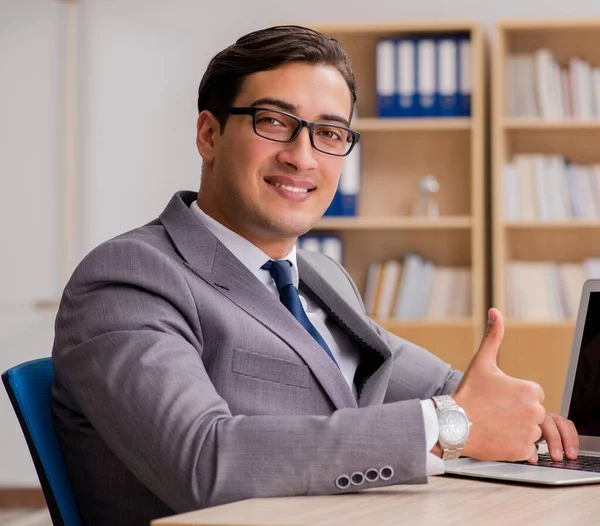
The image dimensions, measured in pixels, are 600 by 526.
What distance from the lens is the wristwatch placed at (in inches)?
A: 49.5

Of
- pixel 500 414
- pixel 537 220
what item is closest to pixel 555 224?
pixel 537 220

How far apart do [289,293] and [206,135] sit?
0.36 meters

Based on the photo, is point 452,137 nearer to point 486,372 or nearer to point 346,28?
point 346,28

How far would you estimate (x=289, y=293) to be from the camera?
1707 mm

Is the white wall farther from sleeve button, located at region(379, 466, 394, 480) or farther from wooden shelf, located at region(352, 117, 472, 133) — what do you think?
sleeve button, located at region(379, 466, 394, 480)

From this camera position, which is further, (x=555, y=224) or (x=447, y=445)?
(x=555, y=224)

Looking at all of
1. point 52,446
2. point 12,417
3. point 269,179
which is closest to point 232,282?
point 269,179

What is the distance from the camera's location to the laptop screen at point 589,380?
1.72 meters

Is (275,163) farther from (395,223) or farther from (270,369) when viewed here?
(395,223)

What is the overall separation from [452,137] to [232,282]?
3.10 m

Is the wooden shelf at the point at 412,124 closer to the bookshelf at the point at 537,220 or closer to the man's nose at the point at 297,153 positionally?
the bookshelf at the point at 537,220

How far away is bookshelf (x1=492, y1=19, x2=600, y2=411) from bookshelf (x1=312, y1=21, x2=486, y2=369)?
8 centimetres

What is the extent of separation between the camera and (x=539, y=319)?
428 cm

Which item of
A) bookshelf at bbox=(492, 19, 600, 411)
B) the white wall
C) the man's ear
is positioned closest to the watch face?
the man's ear
